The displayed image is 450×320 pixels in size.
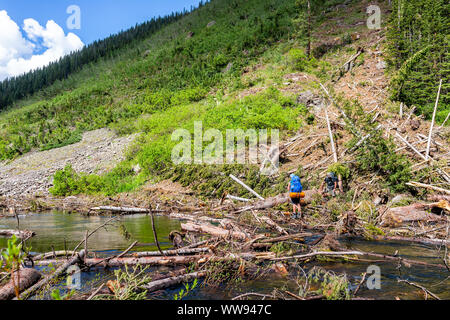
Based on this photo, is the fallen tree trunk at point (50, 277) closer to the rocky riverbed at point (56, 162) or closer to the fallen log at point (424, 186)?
the fallen log at point (424, 186)

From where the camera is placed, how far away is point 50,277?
3.85m

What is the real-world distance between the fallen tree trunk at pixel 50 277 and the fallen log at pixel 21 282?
136 millimetres

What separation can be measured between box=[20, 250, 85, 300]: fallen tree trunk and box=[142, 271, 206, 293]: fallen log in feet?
4.46

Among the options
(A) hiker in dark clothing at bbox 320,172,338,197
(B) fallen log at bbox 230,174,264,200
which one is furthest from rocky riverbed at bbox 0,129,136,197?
(A) hiker in dark clothing at bbox 320,172,338,197

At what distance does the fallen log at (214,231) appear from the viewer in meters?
5.80

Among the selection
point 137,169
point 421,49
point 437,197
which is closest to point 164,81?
point 137,169

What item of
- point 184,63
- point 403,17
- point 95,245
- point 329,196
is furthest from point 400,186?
point 184,63

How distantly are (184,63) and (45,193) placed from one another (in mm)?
33980

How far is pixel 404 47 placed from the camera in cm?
1877

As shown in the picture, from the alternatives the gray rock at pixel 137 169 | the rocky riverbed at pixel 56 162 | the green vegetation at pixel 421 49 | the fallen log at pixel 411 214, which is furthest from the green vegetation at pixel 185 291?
the rocky riverbed at pixel 56 162

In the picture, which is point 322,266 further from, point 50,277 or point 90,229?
point 90,229

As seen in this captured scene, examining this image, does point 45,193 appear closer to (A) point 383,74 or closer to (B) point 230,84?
(B) point 230,84

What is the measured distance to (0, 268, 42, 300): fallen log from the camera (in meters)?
3.52

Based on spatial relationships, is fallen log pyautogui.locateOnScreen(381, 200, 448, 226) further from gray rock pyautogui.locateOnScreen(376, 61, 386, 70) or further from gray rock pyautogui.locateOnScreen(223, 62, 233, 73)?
gray rock pyautogui.locateOnScreen(223, 62, 233, 73)
